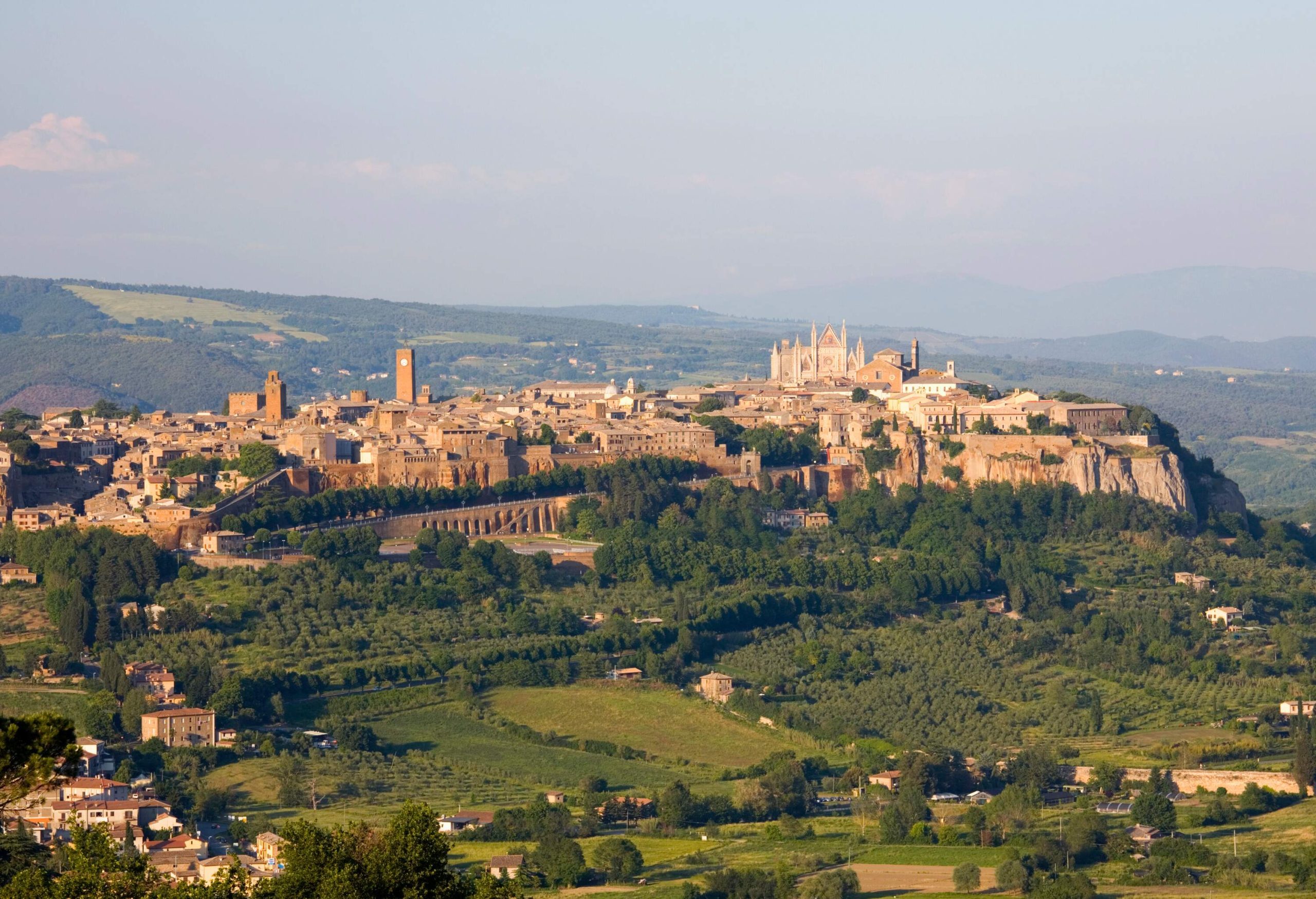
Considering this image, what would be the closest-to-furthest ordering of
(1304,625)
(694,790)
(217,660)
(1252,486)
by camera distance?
(694,790) < (217,660) < (1304,625) < (1252,486)

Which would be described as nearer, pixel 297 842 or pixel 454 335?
pixel 297 842

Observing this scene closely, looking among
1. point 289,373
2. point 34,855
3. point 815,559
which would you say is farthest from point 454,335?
point 34,855

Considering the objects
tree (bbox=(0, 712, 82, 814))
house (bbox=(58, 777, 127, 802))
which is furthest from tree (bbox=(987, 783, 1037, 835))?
tree (bbox=(0, 712, 82, 814))

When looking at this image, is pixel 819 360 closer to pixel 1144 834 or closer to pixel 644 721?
pixel 644 721

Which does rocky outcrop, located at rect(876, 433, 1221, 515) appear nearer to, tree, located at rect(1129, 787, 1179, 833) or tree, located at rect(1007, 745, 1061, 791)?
tree, located at rect(1007, 745, 1061, 791)

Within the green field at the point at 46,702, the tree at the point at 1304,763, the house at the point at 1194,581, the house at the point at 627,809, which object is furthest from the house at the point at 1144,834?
the house at the point at 1194,581

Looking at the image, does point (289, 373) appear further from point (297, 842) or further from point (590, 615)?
point (297, 842)
